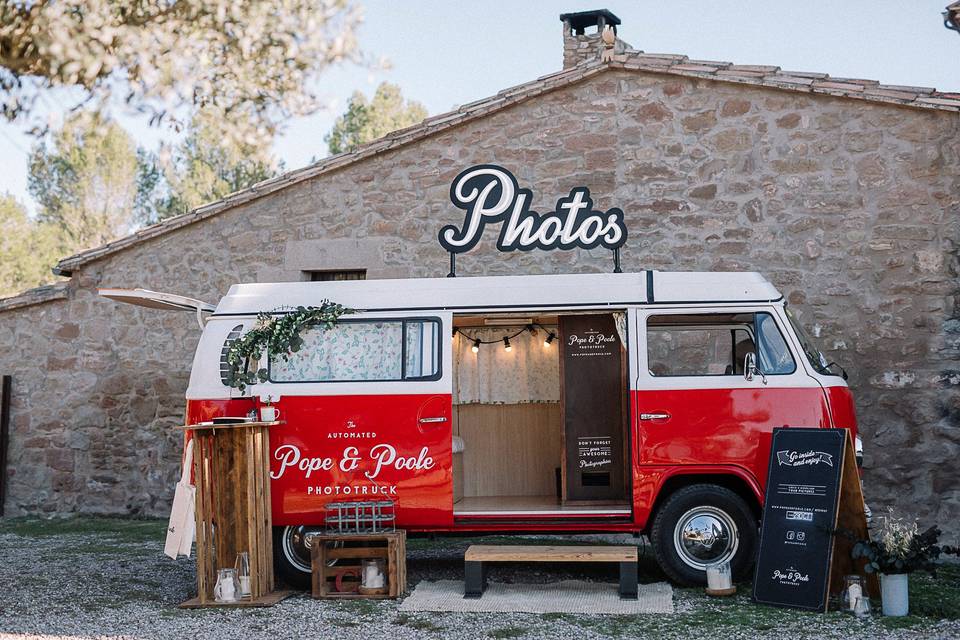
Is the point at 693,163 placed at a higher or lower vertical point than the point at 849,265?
higher

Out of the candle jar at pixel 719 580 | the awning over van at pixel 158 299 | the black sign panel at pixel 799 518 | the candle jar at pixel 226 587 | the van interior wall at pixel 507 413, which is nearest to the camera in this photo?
the black sign panel at pixel 799 518

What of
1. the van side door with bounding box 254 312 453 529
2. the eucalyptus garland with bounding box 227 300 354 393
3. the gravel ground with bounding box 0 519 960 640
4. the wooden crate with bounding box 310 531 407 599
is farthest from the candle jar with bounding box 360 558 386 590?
the eucalyptus garland with bounding box 227 300 354 393

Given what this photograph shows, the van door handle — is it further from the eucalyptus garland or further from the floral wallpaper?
the eucalyptus garland

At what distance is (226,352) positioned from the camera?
791 centimetres

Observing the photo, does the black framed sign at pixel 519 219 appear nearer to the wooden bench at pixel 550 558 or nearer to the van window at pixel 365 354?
the van window at pixel 365 354

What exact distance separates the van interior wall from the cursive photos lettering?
0.89 metres

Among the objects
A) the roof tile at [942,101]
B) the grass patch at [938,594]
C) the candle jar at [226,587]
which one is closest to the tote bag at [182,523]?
the candle jar at [226,587]

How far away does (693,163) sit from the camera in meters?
10.6

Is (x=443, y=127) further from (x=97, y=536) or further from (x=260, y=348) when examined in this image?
(x=97, y=536)

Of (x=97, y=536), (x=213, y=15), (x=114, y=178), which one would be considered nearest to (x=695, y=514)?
(x=213, y=15)

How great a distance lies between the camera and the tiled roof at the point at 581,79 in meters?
10.0

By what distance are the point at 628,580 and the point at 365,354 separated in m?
2.50

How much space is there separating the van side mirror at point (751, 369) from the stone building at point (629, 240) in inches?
116

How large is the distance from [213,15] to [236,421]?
10.7 ft
